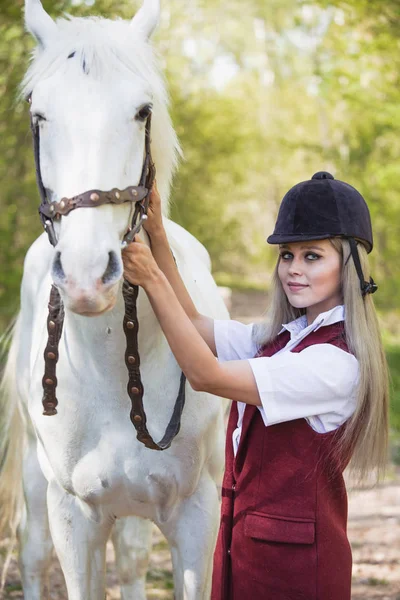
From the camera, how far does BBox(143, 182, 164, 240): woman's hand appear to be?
2238 millimetres

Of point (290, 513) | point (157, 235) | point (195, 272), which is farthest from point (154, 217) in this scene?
point (195, 272)

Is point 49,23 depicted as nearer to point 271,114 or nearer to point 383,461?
point 383,461

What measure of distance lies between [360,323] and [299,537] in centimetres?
64

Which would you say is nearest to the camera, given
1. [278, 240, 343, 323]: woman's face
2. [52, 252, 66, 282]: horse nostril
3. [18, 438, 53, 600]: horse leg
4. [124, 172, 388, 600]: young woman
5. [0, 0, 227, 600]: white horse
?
[52, 252, 66, 282]: horse nostril

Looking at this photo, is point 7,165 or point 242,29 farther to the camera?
point 242,29

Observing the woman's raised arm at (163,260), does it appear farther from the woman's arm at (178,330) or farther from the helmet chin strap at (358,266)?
the helmet chin strap at (358,266)

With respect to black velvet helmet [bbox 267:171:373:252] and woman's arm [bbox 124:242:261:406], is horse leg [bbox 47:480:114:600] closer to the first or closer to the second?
woman's arm [bbox 124:242:261:406]

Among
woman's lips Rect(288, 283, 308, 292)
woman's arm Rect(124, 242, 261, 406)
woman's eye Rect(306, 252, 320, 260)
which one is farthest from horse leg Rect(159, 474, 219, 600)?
woman's eye Rect(306, 252, 320, 260)

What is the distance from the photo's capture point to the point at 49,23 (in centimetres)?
220

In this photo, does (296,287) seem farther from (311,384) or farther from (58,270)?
(58,270)

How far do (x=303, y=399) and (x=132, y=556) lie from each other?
Answer: 6.13 feet

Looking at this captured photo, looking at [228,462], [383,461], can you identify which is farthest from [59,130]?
[383,461]

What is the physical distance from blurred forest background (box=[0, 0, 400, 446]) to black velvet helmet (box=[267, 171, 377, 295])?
1.93 feet

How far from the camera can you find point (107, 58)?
2012mm
